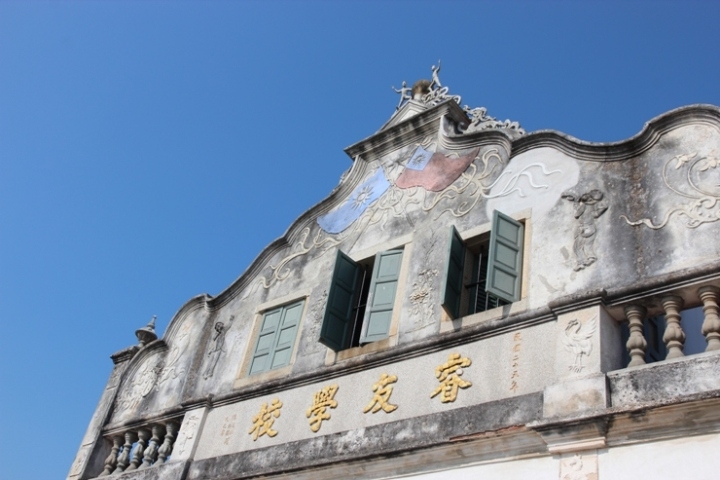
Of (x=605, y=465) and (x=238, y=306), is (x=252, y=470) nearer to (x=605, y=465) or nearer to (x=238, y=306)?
(x=238, y=306)

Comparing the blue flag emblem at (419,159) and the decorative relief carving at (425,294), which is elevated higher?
the blue flag emblem at (419,159)

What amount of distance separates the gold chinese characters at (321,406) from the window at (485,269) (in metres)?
1.85

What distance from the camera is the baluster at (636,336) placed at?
706cm

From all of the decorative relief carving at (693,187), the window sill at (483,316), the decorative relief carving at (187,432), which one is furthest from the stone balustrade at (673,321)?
the decorative relief carving at (187,432)

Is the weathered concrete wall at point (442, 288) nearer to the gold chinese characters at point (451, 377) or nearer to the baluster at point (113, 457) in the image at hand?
the gold chinese characters at point (451, 377)

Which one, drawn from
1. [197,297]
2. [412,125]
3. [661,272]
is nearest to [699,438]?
[661,272]

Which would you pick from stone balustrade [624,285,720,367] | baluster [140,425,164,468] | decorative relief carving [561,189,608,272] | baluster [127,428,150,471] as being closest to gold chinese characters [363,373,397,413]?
decorative relief carving [561,189,608,272]

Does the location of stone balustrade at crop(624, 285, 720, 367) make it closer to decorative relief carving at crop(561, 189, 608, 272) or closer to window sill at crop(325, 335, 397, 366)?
decorative relief carving at crop(561, 189, 608, 272)

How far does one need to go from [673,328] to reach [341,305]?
178 inches

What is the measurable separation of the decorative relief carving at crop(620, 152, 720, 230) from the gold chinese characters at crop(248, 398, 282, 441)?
4960 mm

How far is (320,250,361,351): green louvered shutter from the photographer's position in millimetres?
9906

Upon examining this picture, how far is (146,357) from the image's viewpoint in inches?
511

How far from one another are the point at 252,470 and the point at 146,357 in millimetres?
4250

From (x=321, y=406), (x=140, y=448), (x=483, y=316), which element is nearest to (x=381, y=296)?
(x=321, y=406)
